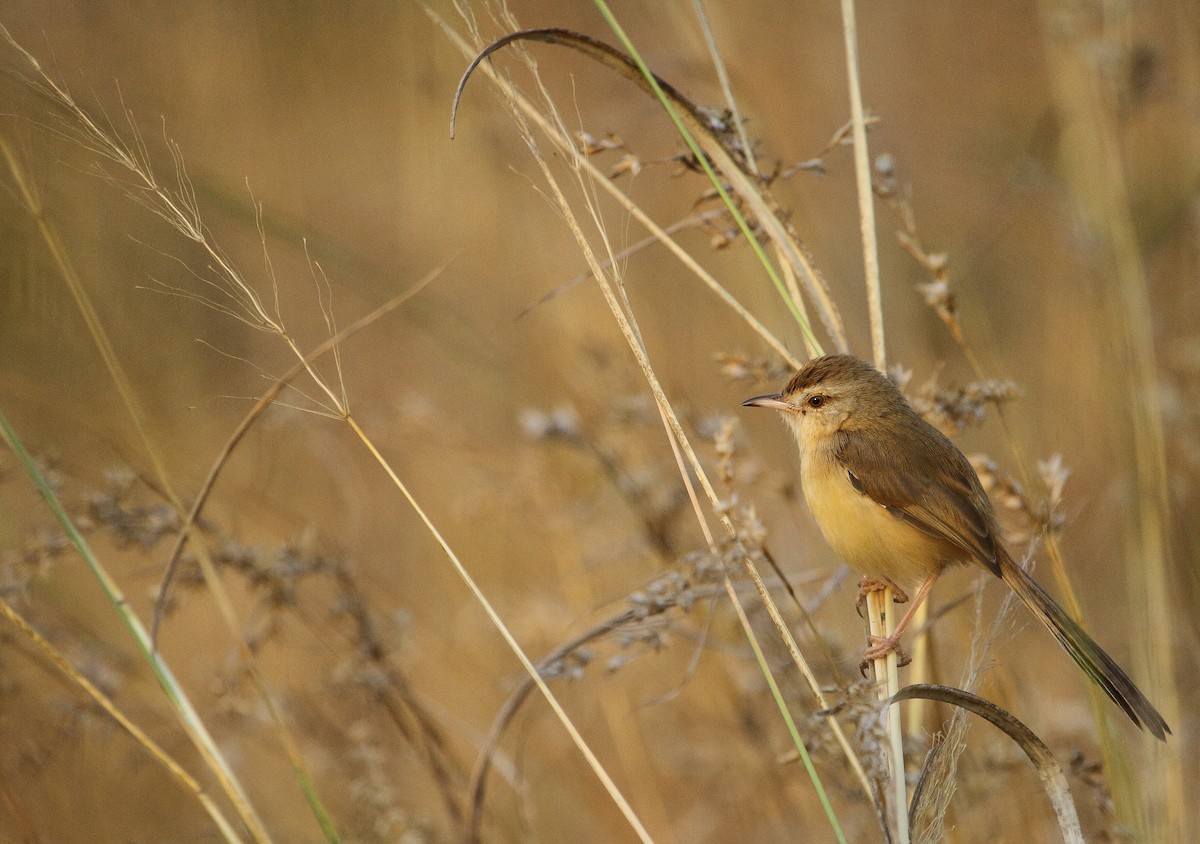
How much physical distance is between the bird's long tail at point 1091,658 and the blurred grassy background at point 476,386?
1.60ft

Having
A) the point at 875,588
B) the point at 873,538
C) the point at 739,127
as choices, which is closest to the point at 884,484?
the point at 873,538

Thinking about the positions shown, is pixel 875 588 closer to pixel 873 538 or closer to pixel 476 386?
pixel 873 538

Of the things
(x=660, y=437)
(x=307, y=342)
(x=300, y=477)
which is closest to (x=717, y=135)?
(x=660, y=437)

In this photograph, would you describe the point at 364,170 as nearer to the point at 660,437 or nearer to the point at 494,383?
the point at 494,383

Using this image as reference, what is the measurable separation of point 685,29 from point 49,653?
3.13m

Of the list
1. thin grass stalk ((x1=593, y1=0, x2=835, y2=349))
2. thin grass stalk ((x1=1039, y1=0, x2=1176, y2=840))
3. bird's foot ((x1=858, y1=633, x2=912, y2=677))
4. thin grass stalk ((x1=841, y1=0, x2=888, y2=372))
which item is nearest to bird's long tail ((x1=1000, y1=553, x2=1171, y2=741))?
thin grass stalk ((x1=1039, y1=0, x2=1176, y2=840))

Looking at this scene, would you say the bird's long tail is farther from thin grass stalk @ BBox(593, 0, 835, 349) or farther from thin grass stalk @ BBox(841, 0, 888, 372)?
thin grass stalk @ BBox(593, 0, 835, 349)

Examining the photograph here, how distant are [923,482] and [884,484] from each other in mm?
130

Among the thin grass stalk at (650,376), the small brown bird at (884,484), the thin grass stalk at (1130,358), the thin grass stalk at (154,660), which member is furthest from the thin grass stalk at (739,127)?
the thin grass stalk at (154,660)

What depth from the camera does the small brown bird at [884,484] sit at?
3.23 m

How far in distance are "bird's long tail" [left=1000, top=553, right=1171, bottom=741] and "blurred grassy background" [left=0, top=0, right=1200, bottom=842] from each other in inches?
19.2

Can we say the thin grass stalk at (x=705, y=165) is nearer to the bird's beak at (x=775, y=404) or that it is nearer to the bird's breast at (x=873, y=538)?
the bird's breast at (x=873, y=538)

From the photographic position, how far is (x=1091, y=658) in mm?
2576

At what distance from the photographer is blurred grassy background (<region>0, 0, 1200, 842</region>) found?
12.3 ft
